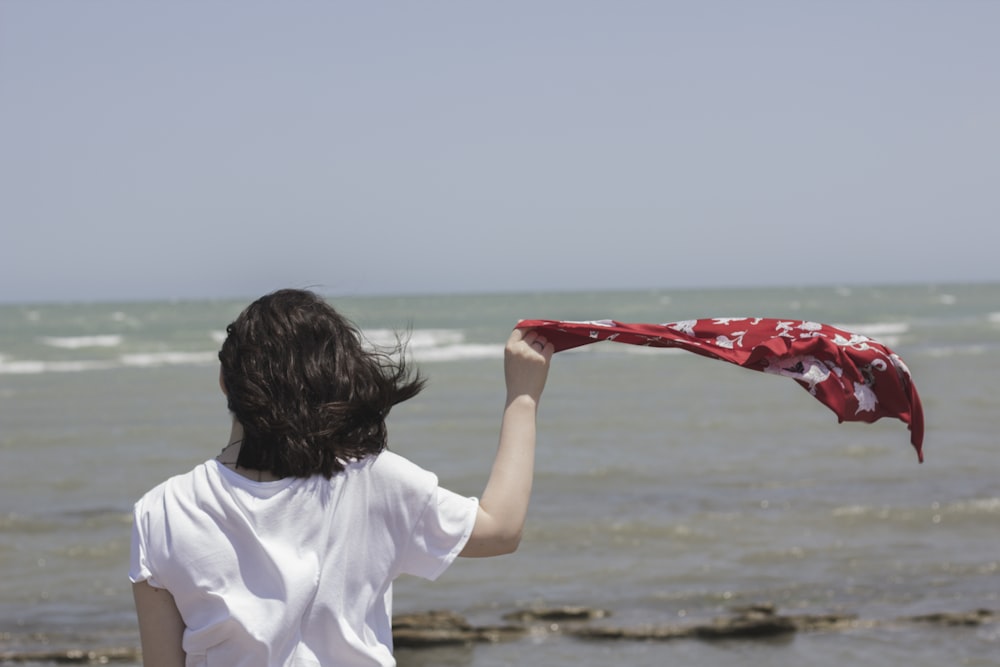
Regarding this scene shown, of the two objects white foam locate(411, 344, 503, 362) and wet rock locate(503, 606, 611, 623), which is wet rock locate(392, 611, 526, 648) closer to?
wet rock locate(503, 606, 611, 623)

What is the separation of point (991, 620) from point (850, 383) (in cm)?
433

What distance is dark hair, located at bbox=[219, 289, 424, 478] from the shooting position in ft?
5.13

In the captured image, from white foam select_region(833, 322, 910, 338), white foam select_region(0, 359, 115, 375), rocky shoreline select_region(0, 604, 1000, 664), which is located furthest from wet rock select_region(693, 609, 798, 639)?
white foam select_region(833, 322, 910, 338)

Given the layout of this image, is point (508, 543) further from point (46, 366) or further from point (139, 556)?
point (46, 366)

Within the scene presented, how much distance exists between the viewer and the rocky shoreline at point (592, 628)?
5711 mm

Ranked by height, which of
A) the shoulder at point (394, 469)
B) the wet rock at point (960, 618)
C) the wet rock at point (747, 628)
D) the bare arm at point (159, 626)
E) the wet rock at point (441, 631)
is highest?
the shoulder at point (394, 469)

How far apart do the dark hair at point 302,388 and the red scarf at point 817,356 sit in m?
0.73

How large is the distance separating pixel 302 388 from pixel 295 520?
19 cm

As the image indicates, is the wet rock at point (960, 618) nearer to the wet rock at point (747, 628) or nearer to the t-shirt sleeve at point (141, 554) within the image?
the wet rock at point (747, 628)

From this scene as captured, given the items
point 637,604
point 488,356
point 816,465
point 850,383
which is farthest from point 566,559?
point 488,356

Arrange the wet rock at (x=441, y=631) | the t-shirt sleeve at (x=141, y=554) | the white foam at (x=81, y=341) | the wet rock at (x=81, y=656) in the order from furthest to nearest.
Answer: the white foam at (x=81, y=341), the wet rock at (x=441, y=631), the wet rock at (x=81, y=656), the t-shirt sleeve at (x=141, y=554)

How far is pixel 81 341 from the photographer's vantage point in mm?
36031

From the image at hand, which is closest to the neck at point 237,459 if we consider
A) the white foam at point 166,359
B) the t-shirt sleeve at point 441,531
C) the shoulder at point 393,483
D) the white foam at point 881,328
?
the shoulder at point 393,483

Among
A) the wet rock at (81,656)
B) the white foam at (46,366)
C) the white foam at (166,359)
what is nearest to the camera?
the wet rock at (81,656)
